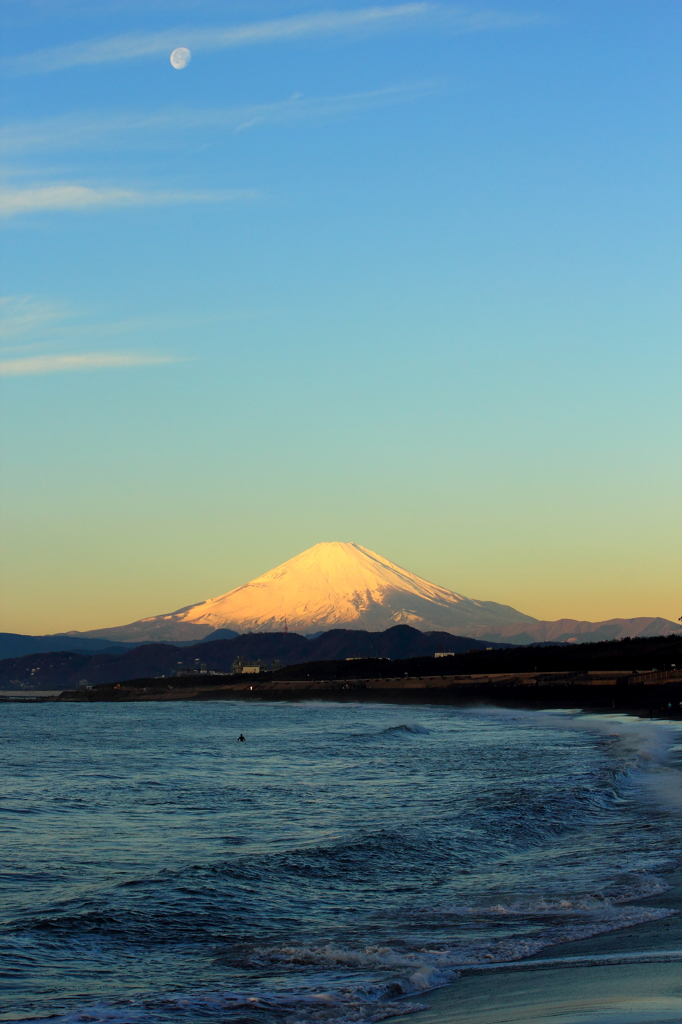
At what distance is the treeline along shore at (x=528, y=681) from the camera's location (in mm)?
95875

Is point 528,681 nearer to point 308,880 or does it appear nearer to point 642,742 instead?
point 642,742

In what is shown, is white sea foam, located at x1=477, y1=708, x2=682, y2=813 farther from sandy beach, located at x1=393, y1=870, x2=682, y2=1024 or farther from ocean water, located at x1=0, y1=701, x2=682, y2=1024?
sandy beach, located at x1=393, y1=870, x2=682, y2=1024

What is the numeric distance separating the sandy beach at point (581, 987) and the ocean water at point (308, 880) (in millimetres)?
437

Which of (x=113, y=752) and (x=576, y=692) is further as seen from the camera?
(x=576, y=692)

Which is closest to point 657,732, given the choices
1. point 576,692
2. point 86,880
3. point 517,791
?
point 517,791

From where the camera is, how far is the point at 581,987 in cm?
979

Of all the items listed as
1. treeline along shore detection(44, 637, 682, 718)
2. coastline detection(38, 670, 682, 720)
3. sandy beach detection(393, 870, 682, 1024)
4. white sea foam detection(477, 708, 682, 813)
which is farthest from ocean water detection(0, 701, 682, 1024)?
treeline along shore detection(44, 637, 682, 718)

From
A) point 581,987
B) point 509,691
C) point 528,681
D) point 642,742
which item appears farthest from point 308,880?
point 528,681

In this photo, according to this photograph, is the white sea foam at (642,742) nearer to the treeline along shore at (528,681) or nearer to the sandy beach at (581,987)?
the treeline along shore at (528,681)

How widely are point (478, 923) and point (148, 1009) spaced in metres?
5.40

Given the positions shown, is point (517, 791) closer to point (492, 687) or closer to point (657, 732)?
point (657, 732)

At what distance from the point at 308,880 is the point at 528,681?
11507 cm

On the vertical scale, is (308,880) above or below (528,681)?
above

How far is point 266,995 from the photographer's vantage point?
35.2 feet
